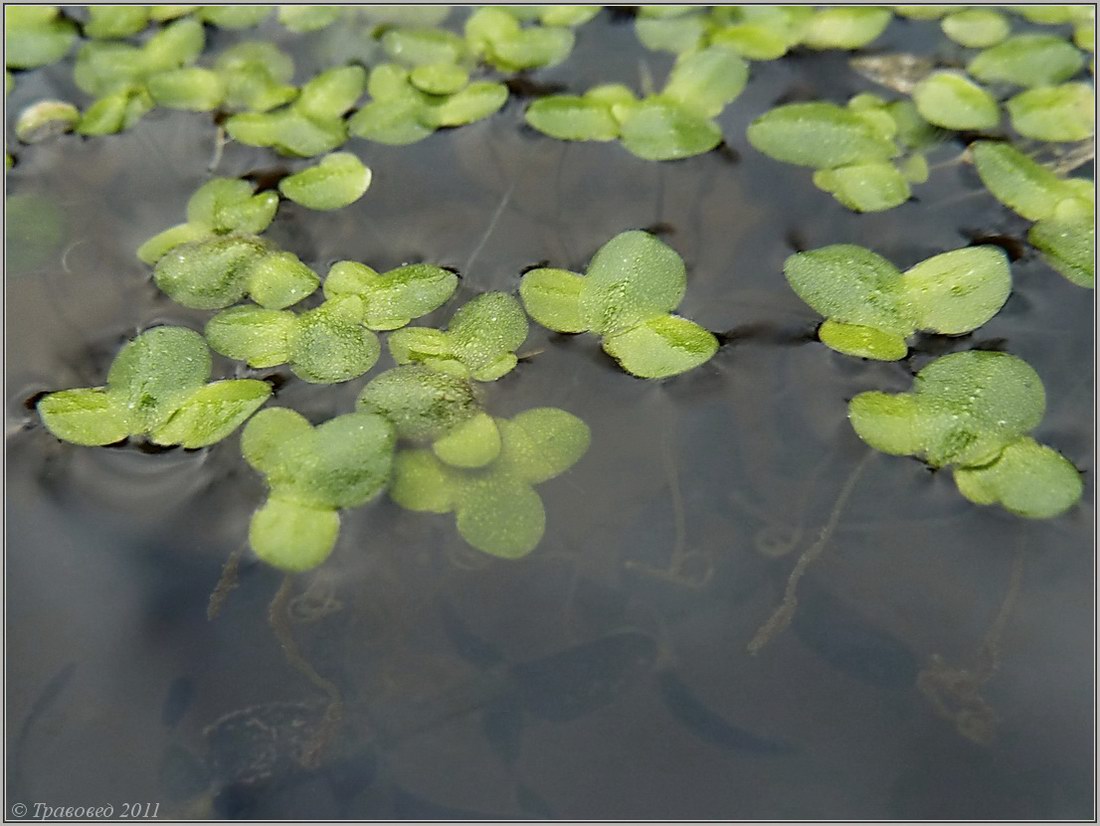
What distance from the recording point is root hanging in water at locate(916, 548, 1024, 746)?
156 centimetres

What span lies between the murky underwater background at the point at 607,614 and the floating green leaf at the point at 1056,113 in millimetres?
557

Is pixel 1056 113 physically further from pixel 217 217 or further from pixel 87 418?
pixel 87 418

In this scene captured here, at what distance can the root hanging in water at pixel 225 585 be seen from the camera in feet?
5.56

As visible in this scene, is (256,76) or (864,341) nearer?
(864,341)

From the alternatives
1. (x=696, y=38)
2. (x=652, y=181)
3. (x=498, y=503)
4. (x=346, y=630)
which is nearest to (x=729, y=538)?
(x=498, y=503)

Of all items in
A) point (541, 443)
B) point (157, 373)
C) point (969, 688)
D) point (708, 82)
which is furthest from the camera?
point (708, 82)

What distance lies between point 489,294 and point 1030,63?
6.09 feet

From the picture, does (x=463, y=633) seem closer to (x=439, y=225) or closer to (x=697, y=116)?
(x=439, y=225)

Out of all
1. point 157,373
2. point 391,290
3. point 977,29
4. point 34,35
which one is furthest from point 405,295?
point 977,29

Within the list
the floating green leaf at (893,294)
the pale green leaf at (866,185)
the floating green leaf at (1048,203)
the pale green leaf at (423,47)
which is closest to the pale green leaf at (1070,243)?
the floating green leaf at (1048,203)

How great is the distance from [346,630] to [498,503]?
0.40 metres

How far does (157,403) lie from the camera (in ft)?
6.20

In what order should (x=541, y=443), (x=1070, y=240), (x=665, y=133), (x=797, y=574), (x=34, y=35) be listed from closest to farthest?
1. (x=797, y=574)
2. (x=541, y=443)
3. (x=1070, y=240)
4. (x=665, y=133)
5. (x=34, y=35)

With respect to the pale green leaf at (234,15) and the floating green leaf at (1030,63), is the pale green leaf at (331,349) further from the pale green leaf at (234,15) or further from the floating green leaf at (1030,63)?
the floating green leaf at (1030,63)
